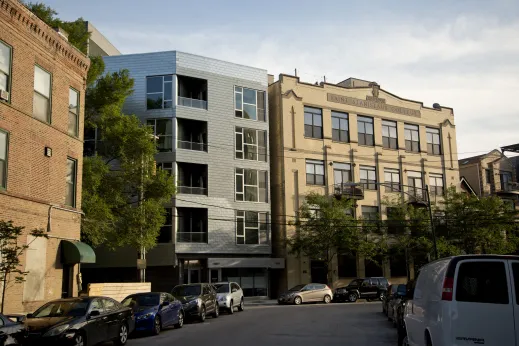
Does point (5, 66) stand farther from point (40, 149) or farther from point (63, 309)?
point (63, 309)

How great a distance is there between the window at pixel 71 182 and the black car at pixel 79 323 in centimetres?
752

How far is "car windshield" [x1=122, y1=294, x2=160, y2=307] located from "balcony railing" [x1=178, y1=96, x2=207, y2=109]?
78.4 ft

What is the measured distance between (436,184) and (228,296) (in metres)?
32.8

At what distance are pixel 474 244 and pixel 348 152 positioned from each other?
12.8 metres

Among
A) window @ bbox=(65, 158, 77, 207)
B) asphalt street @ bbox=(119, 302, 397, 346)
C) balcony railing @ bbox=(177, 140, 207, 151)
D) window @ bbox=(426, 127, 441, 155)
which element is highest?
window @ bbox=(426, 127, 441, 155)

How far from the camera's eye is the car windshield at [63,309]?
13484mm

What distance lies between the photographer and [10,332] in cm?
1086

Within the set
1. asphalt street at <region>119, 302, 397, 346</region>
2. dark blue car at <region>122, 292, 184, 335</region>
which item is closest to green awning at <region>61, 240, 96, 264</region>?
dark blue car at <region>122, 292, 184, 335</region>

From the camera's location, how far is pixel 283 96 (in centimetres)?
4619

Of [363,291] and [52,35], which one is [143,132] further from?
[363,291]

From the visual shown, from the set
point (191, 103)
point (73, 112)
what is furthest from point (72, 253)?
point (191, 103)

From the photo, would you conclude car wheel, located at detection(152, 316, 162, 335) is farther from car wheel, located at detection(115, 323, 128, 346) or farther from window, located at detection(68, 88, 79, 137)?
window, located at detection(68, 88, 79, 137)

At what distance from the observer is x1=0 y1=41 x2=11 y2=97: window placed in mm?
18031

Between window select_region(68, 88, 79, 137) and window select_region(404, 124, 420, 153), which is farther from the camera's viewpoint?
window select_region(404, 124, 420, 153)
